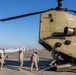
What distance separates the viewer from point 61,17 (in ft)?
58.1

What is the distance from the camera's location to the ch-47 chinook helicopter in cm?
1700

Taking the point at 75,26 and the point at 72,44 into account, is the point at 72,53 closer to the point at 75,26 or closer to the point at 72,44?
the point at 72,44

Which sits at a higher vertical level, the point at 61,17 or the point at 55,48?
the point at 61,17

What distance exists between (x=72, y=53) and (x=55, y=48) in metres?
1.24

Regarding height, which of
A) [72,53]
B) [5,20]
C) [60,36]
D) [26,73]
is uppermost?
[5,20]

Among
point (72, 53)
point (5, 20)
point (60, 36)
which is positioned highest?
point (5, 20)

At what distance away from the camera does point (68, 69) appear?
1689 cm

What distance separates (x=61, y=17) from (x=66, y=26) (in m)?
0.76

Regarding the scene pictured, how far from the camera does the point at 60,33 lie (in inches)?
690

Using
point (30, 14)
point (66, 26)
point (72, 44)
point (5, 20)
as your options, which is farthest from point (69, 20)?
point (5, 20)

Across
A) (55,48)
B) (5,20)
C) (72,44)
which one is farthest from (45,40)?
(5,20)

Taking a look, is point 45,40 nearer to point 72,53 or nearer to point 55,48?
point 55,48

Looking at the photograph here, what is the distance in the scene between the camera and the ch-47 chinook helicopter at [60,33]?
1700 centimetres

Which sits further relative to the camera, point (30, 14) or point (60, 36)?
point (60, 36)
